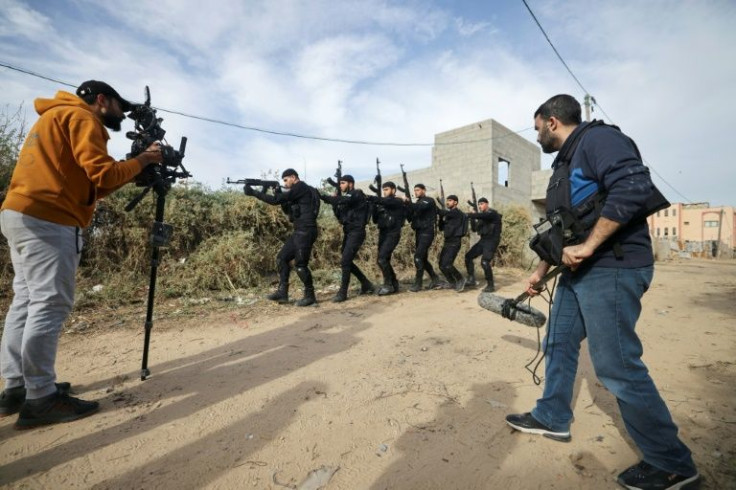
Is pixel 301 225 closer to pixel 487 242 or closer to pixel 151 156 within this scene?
pixel 151 156

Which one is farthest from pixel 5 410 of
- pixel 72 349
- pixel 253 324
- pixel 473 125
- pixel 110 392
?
pixel 473 125

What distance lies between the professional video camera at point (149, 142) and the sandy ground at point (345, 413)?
174 cm

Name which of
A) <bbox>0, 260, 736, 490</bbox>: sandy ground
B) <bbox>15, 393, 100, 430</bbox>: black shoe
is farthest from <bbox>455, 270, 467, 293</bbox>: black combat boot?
<bbox>15, 393, 100, 430</bbox>: black shoe

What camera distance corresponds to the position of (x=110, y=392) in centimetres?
287

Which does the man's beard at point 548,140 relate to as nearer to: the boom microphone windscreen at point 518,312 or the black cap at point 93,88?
the boom microphone windscreen at point 518,312

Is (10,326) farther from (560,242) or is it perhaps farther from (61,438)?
(560,242)

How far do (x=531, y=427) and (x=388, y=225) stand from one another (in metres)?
5.37

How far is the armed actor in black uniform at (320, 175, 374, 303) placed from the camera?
259 inches

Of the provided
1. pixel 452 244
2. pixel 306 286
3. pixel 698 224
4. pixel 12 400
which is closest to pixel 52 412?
pixel 12 400

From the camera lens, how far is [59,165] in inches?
90.3

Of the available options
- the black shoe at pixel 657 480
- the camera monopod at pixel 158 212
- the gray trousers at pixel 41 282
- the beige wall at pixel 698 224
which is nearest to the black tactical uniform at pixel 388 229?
the camera monopod at pixel 158 212

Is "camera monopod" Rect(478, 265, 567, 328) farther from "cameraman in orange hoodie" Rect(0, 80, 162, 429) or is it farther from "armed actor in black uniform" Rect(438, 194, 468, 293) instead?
"armed actor in black uniform" Rect(438, 194, 468, 293)

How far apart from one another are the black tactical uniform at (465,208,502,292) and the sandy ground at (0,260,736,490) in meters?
3.23

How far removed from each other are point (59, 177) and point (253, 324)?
10.1ft
